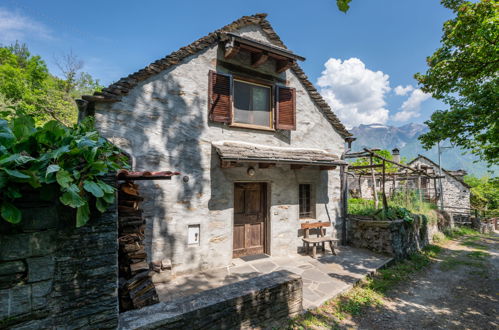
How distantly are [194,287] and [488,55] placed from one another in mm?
8408

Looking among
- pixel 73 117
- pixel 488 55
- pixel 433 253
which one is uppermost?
pixel 73 117

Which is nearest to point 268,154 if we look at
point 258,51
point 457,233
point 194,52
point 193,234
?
point 193,234

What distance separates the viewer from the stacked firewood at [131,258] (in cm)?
302

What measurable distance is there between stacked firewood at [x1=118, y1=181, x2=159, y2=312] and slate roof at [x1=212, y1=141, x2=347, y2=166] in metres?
2.25

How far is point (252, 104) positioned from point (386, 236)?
19.5ft

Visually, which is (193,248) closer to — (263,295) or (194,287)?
(194,287)

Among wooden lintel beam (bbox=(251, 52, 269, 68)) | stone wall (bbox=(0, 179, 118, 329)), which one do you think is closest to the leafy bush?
stone wall (bbox=(0, 179, 118, 329))

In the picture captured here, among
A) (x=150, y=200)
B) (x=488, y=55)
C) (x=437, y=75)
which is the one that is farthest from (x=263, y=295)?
(x=437, y=75)

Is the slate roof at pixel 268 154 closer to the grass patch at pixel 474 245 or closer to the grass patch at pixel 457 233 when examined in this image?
the grass patch at pixel 474 245

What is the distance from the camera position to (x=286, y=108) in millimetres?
7020

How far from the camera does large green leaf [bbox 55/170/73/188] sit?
5.46 feet

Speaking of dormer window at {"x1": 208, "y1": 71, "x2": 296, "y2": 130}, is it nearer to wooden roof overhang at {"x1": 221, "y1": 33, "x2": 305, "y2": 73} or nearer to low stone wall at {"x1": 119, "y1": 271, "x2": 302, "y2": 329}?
wooden roof overhang at {"x1": 221, "y1": 33, "x2": 305, "y2": 73}

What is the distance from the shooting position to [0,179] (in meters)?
1.50

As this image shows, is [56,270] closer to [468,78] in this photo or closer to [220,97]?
[220,97]
